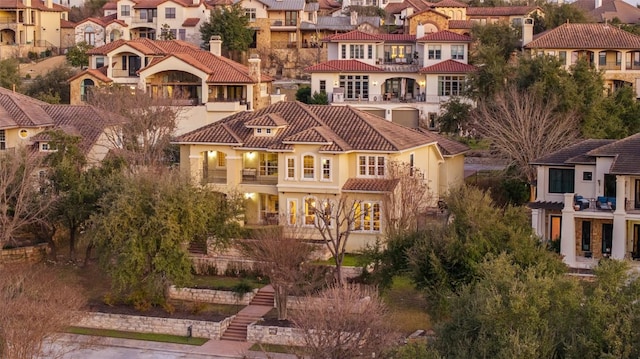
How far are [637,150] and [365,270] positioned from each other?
1151 cm

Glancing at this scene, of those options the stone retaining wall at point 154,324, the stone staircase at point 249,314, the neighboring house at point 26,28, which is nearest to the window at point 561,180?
the stone staircase at point 249,314

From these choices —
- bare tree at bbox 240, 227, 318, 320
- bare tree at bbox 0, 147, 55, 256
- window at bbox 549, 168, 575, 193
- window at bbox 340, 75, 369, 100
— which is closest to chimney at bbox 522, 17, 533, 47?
window at bbox 340, 75, 369, 100

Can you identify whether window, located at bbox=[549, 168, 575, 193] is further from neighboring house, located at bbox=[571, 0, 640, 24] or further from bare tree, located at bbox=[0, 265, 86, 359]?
neighboring house, located at bbox=[571, 0, 640, 24]

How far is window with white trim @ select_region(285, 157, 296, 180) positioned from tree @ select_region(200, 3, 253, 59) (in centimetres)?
3688

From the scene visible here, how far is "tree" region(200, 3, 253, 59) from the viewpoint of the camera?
83.1 meters

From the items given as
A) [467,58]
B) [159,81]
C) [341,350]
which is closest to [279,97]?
[159,81]

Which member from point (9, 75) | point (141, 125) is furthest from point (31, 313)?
point (9, 75)

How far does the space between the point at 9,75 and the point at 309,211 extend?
37489 millimetres

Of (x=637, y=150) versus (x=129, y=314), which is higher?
(x=637, y=150)

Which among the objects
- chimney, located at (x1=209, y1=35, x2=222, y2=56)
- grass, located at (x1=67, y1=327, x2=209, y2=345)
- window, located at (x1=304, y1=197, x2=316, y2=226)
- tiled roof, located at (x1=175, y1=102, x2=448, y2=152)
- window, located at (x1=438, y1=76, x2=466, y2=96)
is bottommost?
grass, located at (x1=67, y1=327, x2=209, y2=345)

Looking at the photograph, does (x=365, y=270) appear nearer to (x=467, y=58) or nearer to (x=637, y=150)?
(x=637, y=150)

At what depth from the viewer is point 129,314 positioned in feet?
132

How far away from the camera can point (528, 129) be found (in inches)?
2111

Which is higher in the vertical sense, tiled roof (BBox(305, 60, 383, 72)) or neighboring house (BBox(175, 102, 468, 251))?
tiled roof (BBox(305, 60, 383, 72))
